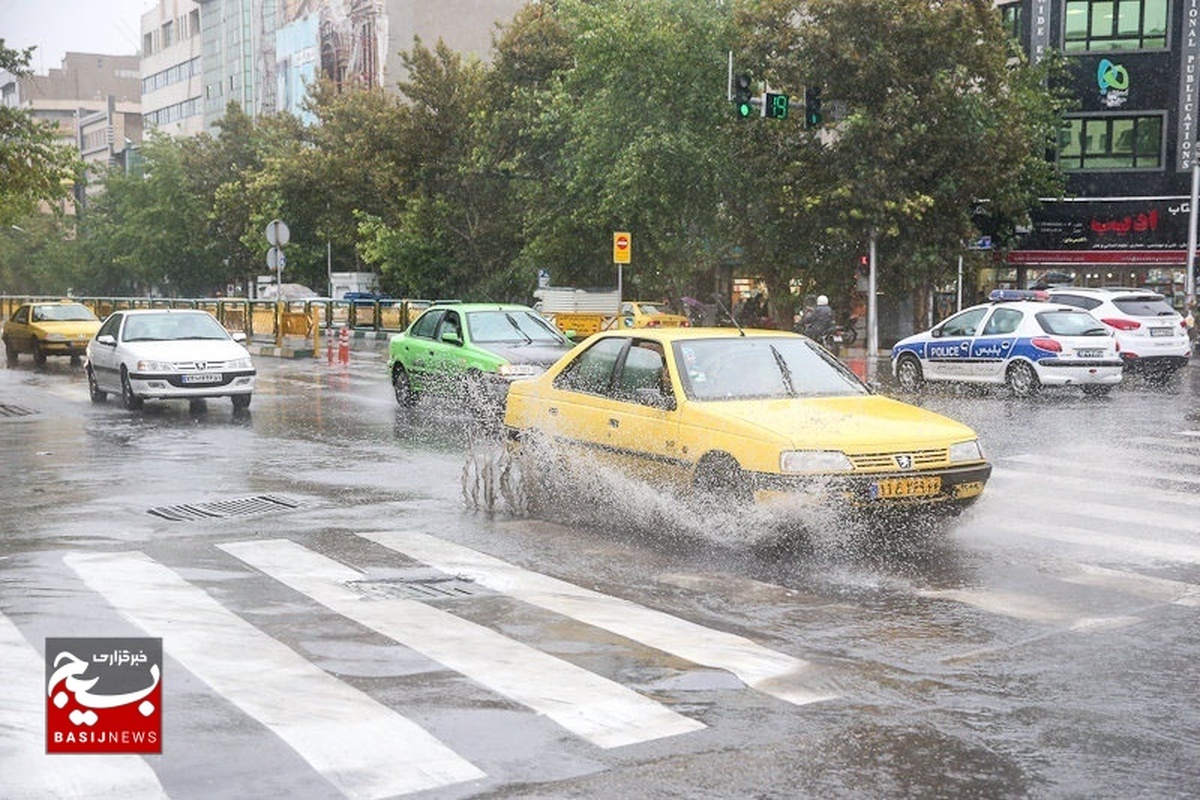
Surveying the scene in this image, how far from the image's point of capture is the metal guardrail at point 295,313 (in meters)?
38.6

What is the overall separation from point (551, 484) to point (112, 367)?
1175 cm

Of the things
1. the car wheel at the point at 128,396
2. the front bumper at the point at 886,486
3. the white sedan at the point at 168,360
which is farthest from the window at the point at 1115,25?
the front bumper at the point at 886,486

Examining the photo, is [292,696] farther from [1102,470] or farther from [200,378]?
[200,378]

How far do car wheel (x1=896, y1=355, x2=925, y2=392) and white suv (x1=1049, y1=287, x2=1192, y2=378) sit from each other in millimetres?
3589

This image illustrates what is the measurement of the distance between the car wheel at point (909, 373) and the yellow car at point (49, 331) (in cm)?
1843

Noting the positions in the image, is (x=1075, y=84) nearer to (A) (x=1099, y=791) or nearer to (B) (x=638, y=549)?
(B) (x=638, y=549)

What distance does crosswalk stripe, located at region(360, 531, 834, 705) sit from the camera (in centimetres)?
627

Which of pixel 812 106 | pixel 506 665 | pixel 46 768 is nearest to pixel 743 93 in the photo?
pixel 812 106

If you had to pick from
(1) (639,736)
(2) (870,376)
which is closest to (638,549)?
(1) (639,736)

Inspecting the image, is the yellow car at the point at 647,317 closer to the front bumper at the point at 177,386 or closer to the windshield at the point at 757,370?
the front bumper at the point at 177,386

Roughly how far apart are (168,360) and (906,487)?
1318 centimetres

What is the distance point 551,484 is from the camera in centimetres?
1109

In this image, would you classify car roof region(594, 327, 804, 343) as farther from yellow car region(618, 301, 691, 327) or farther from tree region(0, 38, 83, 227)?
yellow car region(618, 301, 691, 327)

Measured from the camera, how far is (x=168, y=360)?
766 inches
